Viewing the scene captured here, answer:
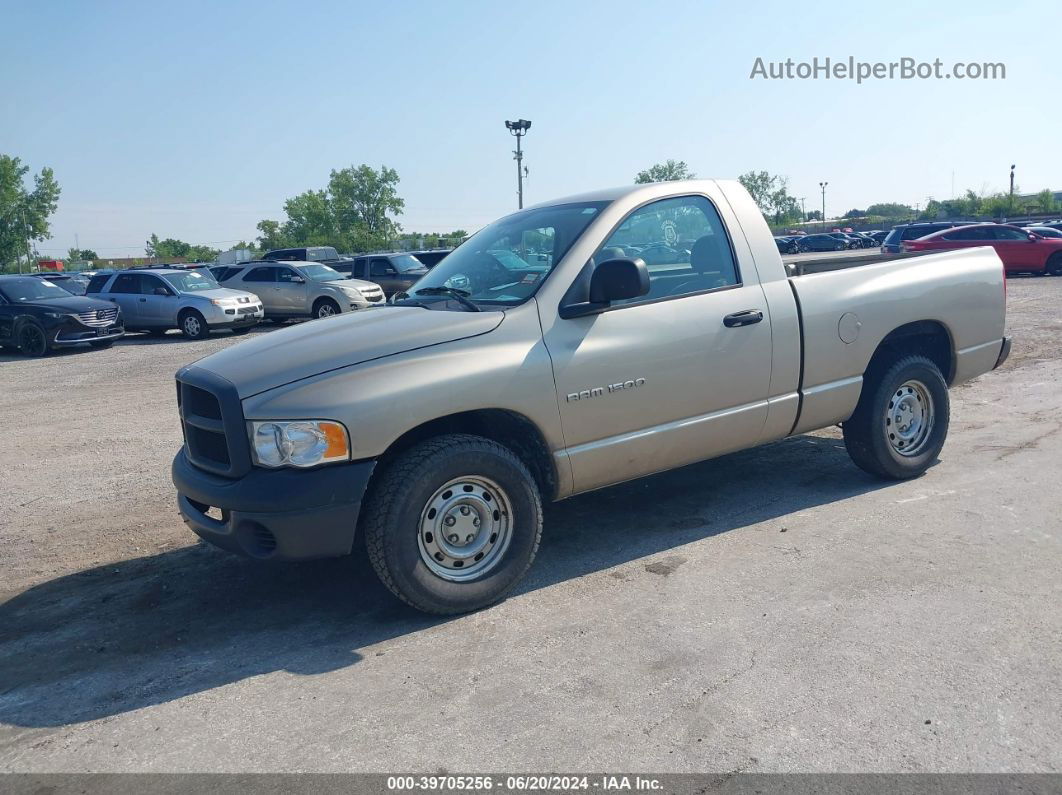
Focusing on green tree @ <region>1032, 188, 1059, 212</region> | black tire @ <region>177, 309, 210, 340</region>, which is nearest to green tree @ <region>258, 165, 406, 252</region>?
green tree @ <region>1032, 188, 1059, 212</region>

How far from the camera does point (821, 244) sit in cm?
6228

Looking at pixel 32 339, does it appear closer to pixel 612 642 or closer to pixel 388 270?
pixel 388 270

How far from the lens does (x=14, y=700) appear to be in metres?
3.86

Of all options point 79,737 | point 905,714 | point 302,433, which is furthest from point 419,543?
point 905,714

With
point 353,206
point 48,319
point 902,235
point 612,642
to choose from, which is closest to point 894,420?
point 612,642

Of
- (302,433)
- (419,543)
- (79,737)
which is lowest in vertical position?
(79,737)

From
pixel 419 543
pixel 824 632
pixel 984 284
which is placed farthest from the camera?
pixel 984 284

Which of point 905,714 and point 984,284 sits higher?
point 984,284

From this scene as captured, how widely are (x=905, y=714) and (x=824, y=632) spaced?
27.6 inches

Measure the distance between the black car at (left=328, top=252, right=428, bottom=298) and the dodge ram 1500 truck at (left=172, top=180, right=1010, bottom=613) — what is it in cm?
1977

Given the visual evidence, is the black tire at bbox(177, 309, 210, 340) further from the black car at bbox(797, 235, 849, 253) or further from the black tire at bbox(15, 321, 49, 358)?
the black car at bbox(797, 235, 849, 253)

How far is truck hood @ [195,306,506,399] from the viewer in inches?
167

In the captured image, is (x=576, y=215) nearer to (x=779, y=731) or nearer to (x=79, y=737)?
(x=779, y=731)

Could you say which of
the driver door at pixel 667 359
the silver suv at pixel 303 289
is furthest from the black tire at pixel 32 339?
the driver door at pixel 667 359
